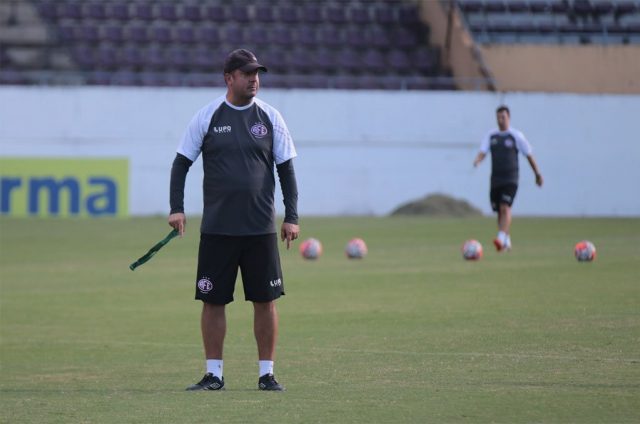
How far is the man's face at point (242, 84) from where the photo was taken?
902 cm

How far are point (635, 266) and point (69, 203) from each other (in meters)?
19.8

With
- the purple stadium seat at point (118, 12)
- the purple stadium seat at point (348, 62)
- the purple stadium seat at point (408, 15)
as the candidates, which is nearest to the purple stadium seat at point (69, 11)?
the purple stadium seat at point (118, 12)

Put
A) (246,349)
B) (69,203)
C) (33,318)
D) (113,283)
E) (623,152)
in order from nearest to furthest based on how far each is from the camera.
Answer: (246,349) → (33,318) → (113,283) → (69,203) → (623,152)

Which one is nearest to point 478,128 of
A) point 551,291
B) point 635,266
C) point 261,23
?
point 261,23

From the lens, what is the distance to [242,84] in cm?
903

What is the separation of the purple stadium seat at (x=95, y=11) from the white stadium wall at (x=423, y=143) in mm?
6918

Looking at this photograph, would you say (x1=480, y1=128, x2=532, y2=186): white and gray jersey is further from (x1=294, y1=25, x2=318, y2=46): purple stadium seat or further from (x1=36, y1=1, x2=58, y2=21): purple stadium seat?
(x1=36, y1=1, x2=58, y2=21): purple stadium seat

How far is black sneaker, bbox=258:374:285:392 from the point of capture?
920cm

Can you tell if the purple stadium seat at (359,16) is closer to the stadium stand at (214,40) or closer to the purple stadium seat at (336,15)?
the stadium stand at (214,40)

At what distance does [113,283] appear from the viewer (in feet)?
63.4

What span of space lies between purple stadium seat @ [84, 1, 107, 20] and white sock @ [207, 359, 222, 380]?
36.2 meters

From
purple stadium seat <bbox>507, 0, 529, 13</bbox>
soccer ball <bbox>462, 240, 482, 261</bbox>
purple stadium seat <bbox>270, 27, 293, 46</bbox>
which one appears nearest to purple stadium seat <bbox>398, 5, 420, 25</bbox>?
purple stadium seat <bbox>507, 0, 529, 13</bbox>

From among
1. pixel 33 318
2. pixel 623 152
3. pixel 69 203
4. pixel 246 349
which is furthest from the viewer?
pixel 623 152

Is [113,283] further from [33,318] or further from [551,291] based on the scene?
[551,291]
